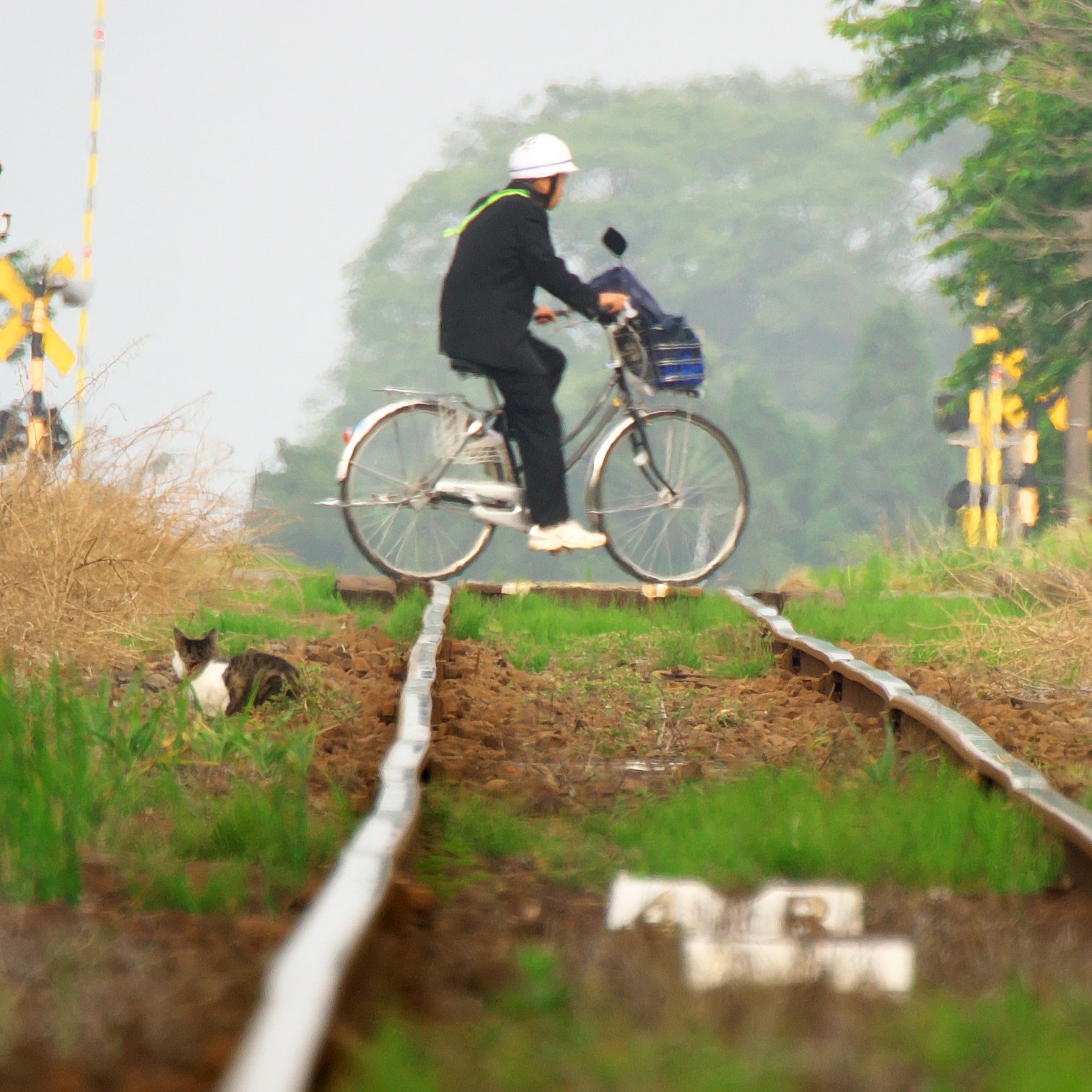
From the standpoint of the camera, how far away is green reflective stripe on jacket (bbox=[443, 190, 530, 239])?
7.43 m

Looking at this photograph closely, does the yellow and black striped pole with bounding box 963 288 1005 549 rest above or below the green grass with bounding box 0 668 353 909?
above

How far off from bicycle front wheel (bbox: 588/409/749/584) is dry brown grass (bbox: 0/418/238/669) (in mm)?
2280

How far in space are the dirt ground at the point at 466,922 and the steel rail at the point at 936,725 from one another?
10 centimetres

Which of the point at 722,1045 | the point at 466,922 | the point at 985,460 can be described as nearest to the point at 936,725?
the point at 466,922

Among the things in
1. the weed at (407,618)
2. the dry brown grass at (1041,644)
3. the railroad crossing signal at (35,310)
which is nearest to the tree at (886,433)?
the railroad crossing signal at (35,310)

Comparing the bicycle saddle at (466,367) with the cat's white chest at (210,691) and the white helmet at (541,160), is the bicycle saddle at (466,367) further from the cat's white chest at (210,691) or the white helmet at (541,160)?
the cat's white chest at (210,691)

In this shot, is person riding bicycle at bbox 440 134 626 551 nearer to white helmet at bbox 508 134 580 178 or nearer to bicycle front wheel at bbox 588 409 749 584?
white helmet at bbox 508 134 580 178

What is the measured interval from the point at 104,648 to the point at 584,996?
3769mm

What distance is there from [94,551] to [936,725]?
3246 mm

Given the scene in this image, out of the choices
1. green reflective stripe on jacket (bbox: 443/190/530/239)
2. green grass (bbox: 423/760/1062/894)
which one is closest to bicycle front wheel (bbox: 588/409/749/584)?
green reflective stripe on jacket (bbox: 443/190/530/239)

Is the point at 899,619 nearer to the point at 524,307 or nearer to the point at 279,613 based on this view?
the point at 524,307

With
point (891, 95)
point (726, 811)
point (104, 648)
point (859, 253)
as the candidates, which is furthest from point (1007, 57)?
point (859, 253)

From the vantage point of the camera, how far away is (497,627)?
6.92 m

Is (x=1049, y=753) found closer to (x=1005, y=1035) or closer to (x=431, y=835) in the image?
(x=431, y=835)
